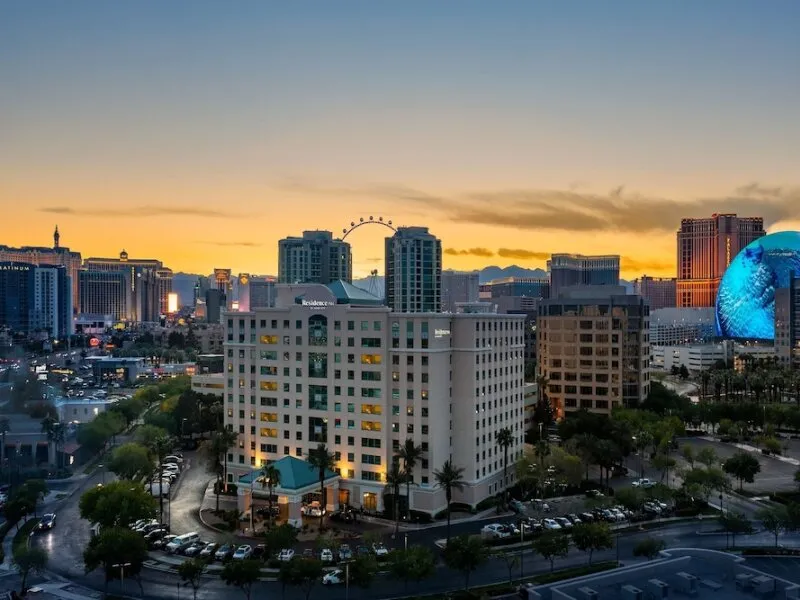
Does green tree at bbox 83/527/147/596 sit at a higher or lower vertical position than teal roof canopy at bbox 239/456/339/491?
lower

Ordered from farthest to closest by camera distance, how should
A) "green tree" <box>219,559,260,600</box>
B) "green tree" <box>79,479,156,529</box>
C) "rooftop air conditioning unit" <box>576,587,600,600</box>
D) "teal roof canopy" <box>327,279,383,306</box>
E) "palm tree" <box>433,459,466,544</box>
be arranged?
"teal roof canopy" <box>327,279,383,306</box> < "palm tree" <box>433,459,466,544</box> < "green tree" <box>79,479,156,529</box> < "green tree" <box>219,559,260,600</box> < "rooftop air conditioning unit" <box>576,587,600,600</box>

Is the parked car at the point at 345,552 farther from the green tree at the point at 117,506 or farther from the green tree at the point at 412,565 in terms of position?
the green tree at the point at 117,506

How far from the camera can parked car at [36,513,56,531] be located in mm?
73500

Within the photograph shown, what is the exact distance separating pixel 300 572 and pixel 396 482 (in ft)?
66.7

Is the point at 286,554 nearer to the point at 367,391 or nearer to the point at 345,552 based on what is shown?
the point at 345,552

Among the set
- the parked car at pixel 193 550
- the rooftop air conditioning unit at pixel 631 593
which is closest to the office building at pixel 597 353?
the parked car at pixel 193 550

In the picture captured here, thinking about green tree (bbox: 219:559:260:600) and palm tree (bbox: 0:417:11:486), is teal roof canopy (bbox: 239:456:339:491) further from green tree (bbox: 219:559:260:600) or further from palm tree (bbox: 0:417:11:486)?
palm tree (bbox: 0:417:11:486)

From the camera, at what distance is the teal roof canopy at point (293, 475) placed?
246 ft

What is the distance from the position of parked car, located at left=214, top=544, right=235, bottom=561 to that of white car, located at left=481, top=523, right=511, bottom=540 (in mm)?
24827

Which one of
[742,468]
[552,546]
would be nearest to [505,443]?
[552,546]

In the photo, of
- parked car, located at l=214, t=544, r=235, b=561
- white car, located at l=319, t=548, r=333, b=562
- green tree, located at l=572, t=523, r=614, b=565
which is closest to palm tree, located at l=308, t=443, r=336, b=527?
white car, located at l=319, t=548, r=333, b=562

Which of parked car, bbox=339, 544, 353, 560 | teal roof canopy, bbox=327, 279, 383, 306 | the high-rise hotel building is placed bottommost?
parked car, bbox=339, 544, 353, 560

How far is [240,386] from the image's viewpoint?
89938 mm

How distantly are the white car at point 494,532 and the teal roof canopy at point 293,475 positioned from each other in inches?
733
